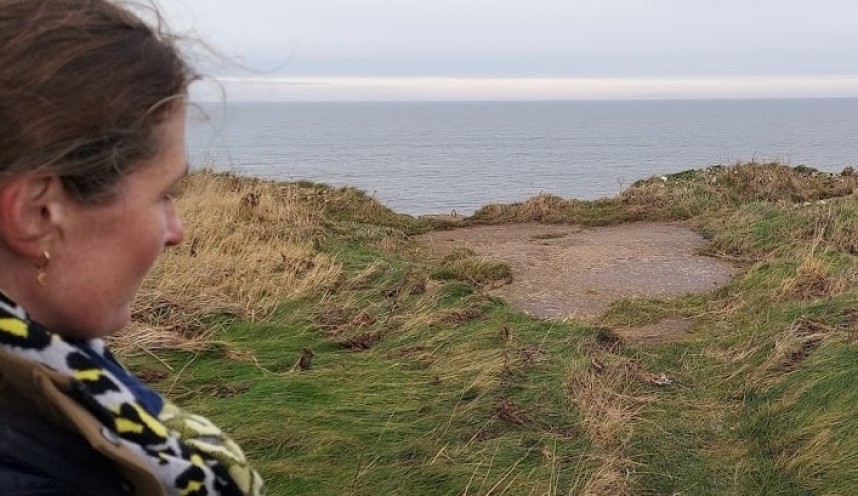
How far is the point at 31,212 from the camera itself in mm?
1063

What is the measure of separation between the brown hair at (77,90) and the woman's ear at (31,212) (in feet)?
0.05

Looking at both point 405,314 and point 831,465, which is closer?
point 831,465

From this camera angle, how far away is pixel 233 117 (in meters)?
1.62

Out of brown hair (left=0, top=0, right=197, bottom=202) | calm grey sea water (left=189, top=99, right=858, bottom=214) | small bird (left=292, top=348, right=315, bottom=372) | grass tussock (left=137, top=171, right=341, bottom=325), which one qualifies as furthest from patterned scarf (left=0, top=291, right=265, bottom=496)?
calm grey sea water (left=189, top=99, right=858, bottom=214)

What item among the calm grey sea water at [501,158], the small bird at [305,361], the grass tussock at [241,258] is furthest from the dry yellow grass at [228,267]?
the calm grey sea water at [501,158]

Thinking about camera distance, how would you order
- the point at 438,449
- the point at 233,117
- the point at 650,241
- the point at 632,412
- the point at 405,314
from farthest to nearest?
the point at 650,241 → the point at 405,314 → the point at 632,412 → the point at 438,449 → the point at 233,117

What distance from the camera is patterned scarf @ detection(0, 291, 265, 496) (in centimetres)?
102

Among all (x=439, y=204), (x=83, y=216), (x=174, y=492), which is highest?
(x=83, y=216)

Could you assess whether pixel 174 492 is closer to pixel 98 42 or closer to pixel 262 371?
pixel 98 42

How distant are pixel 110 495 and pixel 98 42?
0.58 metres

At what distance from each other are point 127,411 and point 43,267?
230 millimetres

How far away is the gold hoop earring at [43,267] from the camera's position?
1.10m

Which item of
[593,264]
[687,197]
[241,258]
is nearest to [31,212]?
[241,258]

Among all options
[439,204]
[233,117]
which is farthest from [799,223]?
[439,204]
